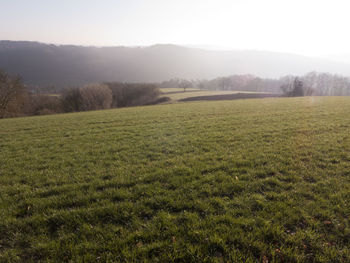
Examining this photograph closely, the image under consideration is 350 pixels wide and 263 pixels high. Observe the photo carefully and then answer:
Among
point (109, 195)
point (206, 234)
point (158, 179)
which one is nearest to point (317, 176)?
point (206, 234)

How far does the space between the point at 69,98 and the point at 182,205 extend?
7753 centimetres

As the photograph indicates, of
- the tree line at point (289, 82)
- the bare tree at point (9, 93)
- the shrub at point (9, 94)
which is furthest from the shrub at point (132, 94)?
the bare tree at point (9, 93)

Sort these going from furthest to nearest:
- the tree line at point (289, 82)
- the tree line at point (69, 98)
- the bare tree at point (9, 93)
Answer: the tree line at point (289, 82)
the tree line at point (69, 98)
the bare tree at point (9, 93)

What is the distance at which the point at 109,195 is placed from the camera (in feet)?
19.4

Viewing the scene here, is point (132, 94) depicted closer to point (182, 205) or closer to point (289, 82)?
point (182, 205)

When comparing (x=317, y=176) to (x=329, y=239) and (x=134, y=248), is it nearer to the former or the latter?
(x=329, y=239)

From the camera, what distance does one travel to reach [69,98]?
228ft

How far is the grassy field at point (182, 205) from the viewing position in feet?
12.9

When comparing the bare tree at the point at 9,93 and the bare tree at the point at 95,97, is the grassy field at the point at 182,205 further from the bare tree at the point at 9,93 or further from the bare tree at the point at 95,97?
the bare tree at the point at 95,97

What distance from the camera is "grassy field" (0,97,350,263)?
392cm

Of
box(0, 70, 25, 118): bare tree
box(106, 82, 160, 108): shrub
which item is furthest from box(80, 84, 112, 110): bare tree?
box(0, 70, 25, 118): bare tree

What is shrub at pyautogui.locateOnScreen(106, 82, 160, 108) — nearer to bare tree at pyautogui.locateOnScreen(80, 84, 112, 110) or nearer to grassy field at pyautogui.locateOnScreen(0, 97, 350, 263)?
bare tree at pyautogui.locateOnScreen(80, 84, 112, 110)

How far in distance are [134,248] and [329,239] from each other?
14.2 feet

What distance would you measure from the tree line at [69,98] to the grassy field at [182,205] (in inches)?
1775
